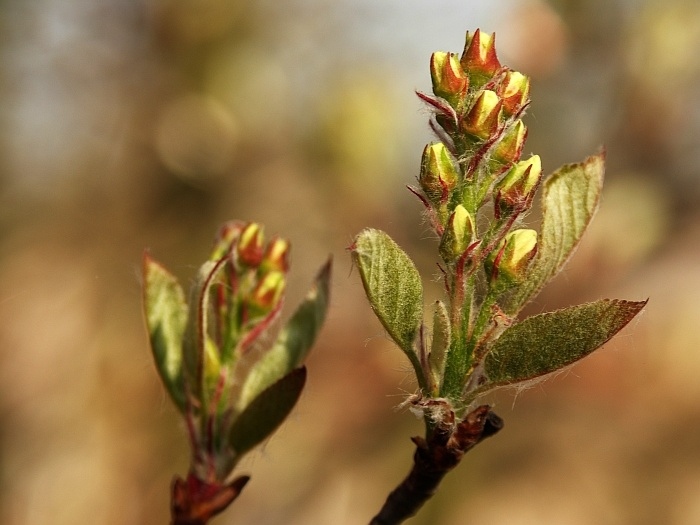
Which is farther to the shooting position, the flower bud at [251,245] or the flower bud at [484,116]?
the flower bud at [251,245]

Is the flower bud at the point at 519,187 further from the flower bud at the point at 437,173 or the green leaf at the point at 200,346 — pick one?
the green leaf at the point at 200,346

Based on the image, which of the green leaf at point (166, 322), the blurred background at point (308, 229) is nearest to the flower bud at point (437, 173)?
the green leaf at point (166, 322)

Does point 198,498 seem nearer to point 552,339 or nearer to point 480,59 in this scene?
point 552,339

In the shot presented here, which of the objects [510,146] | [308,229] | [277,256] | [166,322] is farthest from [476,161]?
[308,229]

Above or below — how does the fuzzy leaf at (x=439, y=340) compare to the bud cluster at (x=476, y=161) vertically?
below

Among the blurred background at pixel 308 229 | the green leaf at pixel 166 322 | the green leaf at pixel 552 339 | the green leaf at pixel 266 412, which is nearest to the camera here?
the green leaf at pixel 552 339

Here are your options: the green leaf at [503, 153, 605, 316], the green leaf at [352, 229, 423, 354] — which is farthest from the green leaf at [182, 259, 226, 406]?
the green leaf at [503, 153, 605, 316]

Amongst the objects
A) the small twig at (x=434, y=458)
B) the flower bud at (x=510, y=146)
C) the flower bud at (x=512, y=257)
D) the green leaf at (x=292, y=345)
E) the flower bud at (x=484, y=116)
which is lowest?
the small twig at (x=434, y=458)
